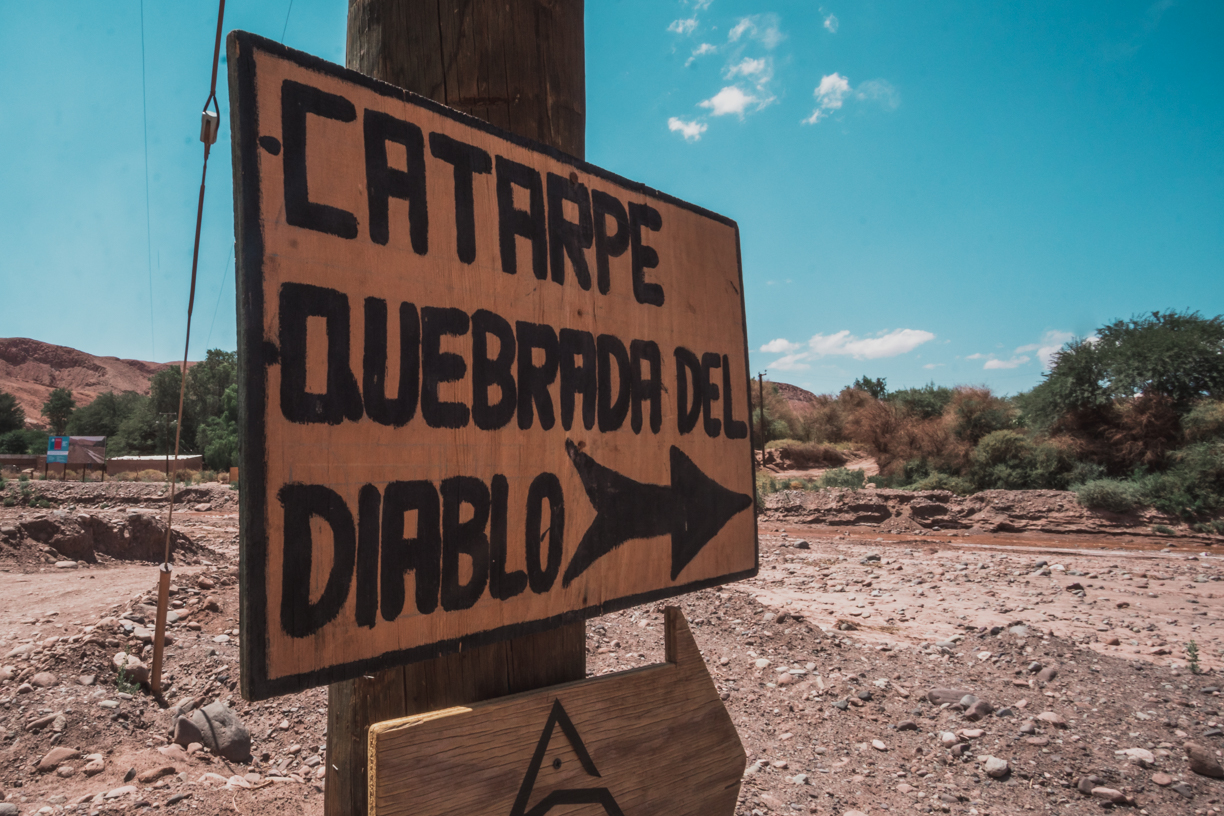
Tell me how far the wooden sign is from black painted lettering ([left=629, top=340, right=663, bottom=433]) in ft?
1.33

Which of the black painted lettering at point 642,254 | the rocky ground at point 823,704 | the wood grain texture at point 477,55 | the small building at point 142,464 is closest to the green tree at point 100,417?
the small building at point 142,464

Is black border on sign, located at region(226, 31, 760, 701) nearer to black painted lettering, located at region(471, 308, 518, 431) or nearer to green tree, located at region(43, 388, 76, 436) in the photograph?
black painted lettering, located at region(471, 308, 518, 431)

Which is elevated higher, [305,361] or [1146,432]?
[305,361]

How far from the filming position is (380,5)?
50.2 inches

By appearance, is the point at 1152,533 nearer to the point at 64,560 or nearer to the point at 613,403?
the point at 613,403

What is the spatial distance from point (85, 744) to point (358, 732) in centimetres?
335

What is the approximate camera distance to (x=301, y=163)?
91 cm

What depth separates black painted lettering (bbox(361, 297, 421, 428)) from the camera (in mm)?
942

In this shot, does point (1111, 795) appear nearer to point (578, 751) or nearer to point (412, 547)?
point (578, 751)

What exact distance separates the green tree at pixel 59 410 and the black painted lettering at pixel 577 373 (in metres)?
70.7

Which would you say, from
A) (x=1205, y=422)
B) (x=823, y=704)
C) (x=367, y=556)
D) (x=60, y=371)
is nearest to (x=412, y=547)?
(x=367, y=556)

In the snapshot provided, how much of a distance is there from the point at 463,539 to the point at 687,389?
643 mm

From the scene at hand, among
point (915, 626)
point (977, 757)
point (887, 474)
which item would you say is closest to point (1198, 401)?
point (887, 474)

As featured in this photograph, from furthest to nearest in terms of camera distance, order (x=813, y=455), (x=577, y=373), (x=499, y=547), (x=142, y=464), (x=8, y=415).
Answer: (x=8, y=415) → (x=813, y=455) → (x=142, y=464) → (x=577, y=373) → (x=499, y=547)
